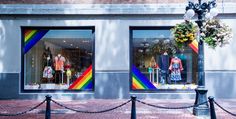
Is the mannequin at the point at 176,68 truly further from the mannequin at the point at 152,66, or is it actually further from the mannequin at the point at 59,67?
the mannequin at the point at 59,67

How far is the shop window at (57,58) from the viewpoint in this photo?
16.3m

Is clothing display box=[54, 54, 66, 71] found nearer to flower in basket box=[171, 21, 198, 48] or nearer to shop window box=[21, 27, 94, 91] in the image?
shop window box=[21, 27, 94, 91]

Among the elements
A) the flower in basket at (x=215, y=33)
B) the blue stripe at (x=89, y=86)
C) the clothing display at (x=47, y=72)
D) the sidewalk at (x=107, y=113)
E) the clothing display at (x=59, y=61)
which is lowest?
the sidewalk at (x=107, y=113)

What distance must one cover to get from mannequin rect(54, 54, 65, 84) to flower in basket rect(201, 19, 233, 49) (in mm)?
7811

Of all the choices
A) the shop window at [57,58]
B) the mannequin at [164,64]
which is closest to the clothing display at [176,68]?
the mannequin at [164,64]

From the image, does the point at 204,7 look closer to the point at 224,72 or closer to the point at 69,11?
the point at 224,72

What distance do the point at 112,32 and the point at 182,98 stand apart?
14.9 ft

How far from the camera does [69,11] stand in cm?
1579

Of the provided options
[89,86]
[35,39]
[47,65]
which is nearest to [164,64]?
[89,86]

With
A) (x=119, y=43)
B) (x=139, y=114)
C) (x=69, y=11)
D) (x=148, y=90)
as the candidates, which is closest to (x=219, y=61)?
(x=148, y=90)

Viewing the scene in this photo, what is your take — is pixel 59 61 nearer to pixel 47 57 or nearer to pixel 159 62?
pixel 47 57

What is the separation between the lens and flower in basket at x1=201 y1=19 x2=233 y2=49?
1116 cm

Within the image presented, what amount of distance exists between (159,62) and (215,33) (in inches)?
221

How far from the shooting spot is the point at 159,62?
54.3 feet
